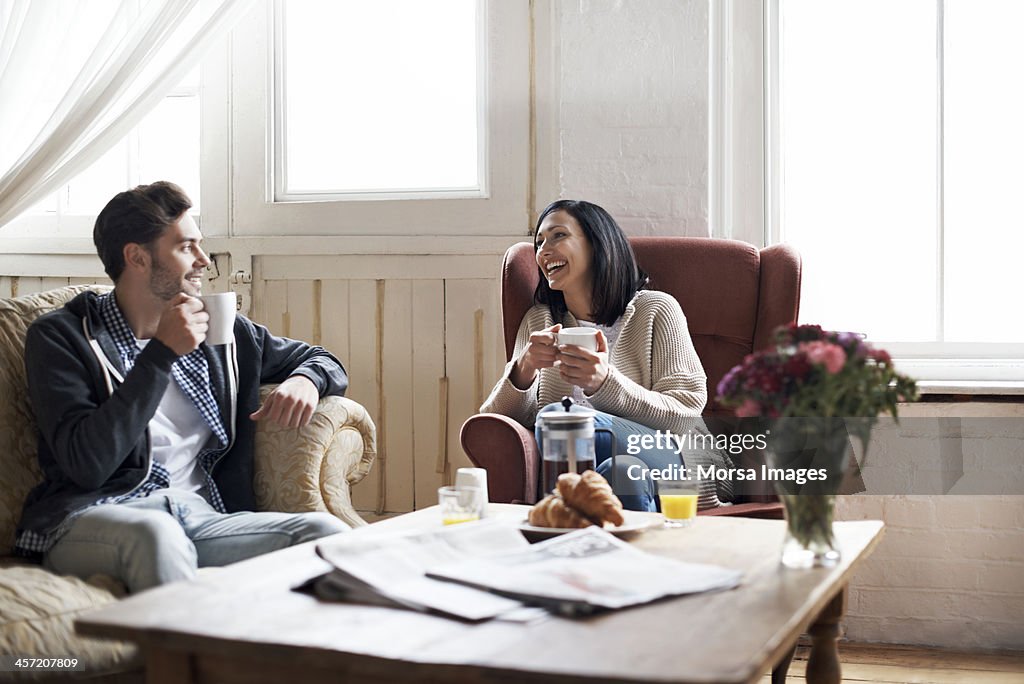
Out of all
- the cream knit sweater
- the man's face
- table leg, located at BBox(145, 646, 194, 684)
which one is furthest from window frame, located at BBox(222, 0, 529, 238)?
table leg, located at BBox(145, 646, 194, 684)

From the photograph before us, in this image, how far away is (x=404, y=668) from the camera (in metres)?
1.16

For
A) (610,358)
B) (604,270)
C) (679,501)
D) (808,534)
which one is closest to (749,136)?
(604,270)

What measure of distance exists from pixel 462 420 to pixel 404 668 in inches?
85.0

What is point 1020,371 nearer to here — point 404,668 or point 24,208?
point 404,668

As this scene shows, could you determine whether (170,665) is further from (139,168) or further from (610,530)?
(139,168)

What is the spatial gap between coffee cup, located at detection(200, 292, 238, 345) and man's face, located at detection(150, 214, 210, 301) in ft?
0.35

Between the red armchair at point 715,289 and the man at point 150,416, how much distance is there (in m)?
0.64

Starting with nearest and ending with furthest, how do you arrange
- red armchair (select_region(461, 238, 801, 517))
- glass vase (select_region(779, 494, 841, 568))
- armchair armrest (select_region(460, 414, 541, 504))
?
glass vase (select_region(779, 494, 841, 568))
armchair armrest (select_region(460, 414, 541, 504))
red armchair (select_region(461, 238, 801, 517))

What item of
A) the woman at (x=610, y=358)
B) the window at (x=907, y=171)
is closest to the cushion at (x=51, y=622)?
the woman at (x=610, y=358)

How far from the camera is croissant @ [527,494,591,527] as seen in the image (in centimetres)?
178

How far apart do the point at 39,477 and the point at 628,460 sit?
3.87 feet

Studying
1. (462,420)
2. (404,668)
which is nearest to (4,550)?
(404,668)

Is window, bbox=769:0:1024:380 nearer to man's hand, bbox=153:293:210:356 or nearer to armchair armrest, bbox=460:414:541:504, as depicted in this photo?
armchair armrest, bbox=460:414:541:504

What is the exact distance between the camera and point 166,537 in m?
1.81
